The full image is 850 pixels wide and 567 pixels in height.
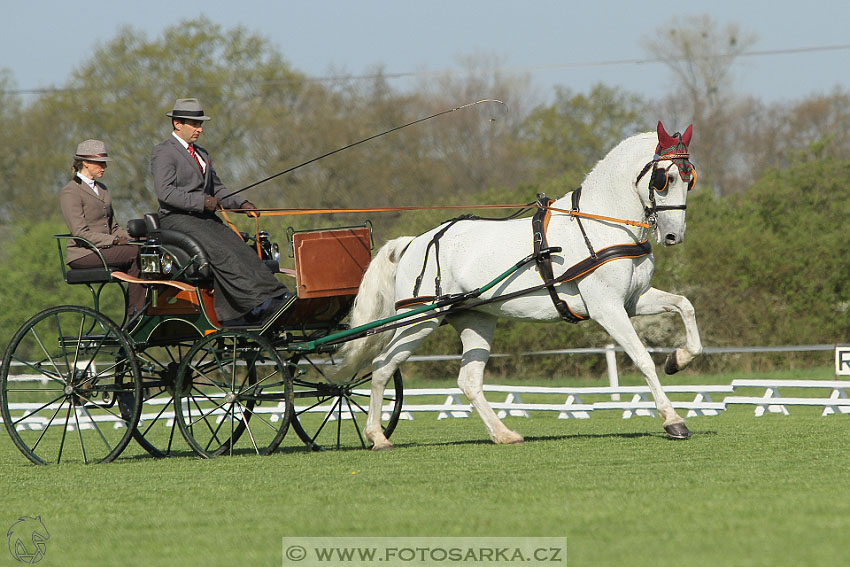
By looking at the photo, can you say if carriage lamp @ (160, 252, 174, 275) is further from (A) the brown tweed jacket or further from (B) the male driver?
(A) the brown tweed jacket

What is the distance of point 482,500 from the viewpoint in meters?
6.00

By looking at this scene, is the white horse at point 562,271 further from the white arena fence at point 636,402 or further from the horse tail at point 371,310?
the white arena fence at point 636,402

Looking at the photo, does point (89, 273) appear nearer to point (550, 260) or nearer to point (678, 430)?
point (550, 260)

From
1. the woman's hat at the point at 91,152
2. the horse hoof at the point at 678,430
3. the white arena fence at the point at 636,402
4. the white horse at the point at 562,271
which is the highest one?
the woman's hat at the point at 91,152

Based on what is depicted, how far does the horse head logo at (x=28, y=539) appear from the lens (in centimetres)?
504

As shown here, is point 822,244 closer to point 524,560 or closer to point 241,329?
point 241,329

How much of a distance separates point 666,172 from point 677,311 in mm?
1062

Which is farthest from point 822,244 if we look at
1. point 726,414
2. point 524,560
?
point 524,560

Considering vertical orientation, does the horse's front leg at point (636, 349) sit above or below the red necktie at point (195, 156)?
below

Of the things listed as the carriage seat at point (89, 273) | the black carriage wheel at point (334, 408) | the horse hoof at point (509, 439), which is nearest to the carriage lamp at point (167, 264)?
the carriage seat at point (89, 273)

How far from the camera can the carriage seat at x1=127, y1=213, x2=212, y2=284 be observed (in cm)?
873

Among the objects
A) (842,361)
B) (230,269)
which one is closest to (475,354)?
(230,269)

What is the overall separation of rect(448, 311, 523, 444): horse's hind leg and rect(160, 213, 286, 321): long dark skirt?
1.56 meters

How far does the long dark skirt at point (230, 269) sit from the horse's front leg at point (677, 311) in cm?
273
